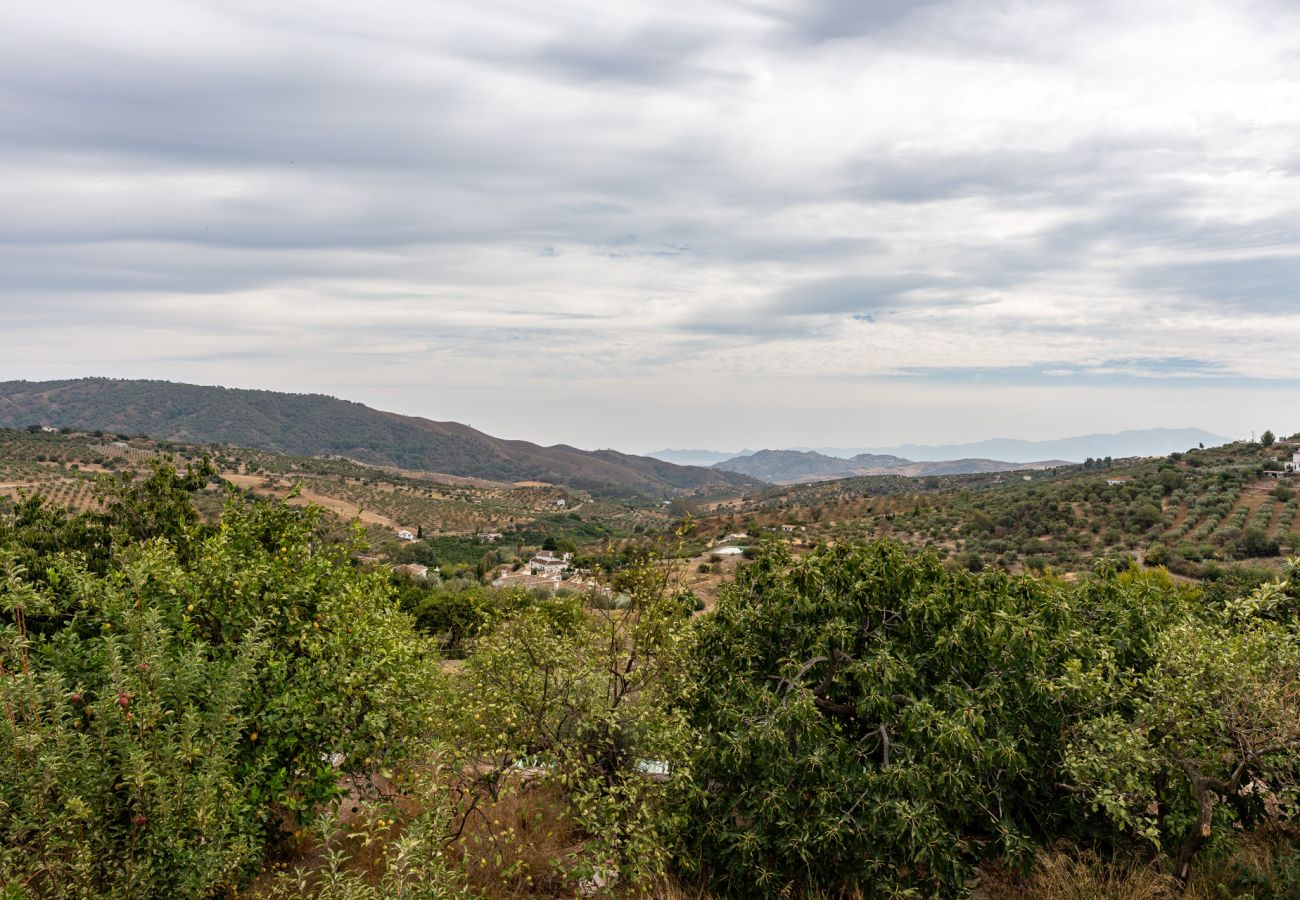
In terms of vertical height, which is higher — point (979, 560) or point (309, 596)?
point (309, 596)

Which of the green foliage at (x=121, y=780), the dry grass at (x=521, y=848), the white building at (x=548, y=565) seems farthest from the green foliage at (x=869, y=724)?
the white building at (x=548, y=565)

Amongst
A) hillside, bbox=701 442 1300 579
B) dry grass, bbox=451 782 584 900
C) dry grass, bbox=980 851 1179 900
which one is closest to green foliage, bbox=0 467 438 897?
dry grass, bbox=451 782 584 900

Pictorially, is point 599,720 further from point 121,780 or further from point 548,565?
point 548,565

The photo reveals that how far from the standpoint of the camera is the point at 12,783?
4.61 meters

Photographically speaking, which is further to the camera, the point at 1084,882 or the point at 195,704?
the point at 1084,882

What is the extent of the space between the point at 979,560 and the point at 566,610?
36.4m

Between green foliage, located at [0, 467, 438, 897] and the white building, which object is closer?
green foliage, located at [0, 467, 438, 897]

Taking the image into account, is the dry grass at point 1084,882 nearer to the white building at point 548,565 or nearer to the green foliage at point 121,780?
the green foliage at point 121,780

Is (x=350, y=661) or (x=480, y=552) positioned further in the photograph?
(x=480, y=552)

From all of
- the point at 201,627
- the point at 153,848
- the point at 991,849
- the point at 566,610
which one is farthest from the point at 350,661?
the point at 991,849

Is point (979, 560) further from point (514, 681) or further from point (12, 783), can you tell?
point (12, 783)

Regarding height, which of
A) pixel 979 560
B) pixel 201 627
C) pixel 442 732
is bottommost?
pixel 979 560

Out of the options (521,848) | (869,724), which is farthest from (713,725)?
(521,848)

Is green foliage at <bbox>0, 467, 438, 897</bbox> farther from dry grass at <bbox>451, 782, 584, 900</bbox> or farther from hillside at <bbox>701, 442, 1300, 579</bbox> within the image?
hillside at <bbox>701, 442, 1300, 579</bbox>
